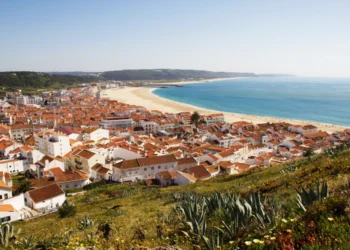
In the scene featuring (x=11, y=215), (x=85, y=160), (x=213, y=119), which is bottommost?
(x=11, y=215)

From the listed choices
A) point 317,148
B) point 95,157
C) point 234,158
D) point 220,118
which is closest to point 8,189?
point 95,157

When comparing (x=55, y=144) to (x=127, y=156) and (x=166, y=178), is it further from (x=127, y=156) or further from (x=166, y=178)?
(x=166, y=178)

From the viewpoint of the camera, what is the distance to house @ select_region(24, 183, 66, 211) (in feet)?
102

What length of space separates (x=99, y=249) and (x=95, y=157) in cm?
4005

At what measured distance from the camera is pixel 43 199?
1225 inches

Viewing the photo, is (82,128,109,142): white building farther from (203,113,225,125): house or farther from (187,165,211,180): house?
(203,113,225,125): house

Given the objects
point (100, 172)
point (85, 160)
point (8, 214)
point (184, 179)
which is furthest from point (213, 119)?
point (8, 214)

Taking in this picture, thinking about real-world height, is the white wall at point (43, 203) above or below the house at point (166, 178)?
below

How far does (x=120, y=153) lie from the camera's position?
4884 cm

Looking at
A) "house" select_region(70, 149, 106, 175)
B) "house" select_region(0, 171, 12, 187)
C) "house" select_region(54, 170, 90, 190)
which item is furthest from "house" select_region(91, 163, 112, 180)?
"house" select_region(0, 171, 12, 187)

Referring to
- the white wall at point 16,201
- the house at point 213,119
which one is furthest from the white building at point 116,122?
the white wall at point 16,201

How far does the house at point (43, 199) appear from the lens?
31.0 metres

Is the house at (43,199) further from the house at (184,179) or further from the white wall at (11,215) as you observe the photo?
the house at (184,179)

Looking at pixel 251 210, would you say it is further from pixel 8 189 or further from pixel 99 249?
pixel 8 189
